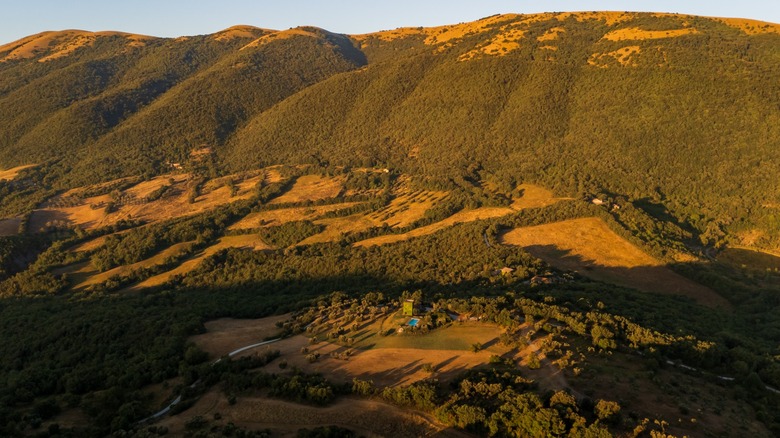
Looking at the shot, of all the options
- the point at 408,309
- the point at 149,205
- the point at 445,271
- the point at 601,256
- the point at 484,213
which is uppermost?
the point at 149,205

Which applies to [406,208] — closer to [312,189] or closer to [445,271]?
[312,189]

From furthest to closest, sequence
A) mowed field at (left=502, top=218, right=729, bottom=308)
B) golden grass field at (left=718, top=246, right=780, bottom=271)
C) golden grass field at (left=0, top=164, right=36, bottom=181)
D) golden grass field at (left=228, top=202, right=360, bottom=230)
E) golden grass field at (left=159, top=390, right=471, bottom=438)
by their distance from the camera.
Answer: golden grass field at (left=0, top=164, right=36, bottom=181)
golden grass field at (left=228, top=202, right=360, bottom=230)
golden grass field at (left=718, top=246, right=780, bottom=271)
mowed field at (left=502, top=218, right=729, bottom=308)
golden grass field at (left=159, top=390, right=471, bottom=438)

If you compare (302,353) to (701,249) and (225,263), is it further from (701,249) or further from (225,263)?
(701,249)

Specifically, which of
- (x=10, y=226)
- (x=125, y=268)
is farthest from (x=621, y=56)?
(x=10, y=226)

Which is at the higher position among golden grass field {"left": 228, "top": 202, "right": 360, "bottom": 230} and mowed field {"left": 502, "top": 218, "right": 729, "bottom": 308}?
golden grass field {"left": 228, "top": 202, "right": 360, "bottom": 230}

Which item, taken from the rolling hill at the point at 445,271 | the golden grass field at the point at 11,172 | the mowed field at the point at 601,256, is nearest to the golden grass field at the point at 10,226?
the rolling hill at the point at 445,271

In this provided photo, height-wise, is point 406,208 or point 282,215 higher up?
point 282,215

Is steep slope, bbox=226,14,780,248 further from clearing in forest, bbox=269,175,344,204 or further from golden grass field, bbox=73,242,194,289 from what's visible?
golden grass field, bbox=73,242,194,289

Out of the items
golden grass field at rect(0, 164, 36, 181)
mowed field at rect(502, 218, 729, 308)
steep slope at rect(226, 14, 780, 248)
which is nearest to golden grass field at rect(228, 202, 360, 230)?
steep slope at rect(226, 14, 780, 248)
